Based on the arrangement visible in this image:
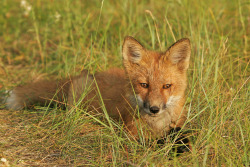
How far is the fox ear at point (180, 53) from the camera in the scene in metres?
3.13

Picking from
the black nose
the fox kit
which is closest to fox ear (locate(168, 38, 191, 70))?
the fox kit

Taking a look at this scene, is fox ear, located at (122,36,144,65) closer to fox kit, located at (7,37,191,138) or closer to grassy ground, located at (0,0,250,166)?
fox kit, located at (7,37,191,138)

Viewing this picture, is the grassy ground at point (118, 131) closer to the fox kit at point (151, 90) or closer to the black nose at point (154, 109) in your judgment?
the fox kit at point (151, 90)

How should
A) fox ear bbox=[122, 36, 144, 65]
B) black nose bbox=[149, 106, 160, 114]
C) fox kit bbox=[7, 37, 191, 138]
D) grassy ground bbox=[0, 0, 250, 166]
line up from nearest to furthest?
grassy ground bbox=[0, 0, 250, 166] < black nose bbox=[149, 106, 160, 114] < fox kit bbox=[7, 37, 191, 138] < fox ear bbox=[122, 36, 144, 65]

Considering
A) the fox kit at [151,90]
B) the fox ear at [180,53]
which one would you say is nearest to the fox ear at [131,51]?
the fox kit at [151,90]

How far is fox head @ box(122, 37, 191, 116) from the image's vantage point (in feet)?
9.89

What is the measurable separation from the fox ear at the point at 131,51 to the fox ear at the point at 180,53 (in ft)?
1.12

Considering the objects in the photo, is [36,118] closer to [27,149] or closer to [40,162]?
[27,149]

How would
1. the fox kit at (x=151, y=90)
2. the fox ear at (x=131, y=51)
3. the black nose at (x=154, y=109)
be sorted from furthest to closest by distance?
the fox ear at (x=131, y=51) < the fox kit at (x=151, y=90) < the black nose at (x=154, y=109)

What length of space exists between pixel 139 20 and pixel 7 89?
243 cm

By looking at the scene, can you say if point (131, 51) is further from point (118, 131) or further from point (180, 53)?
point (118, 131)

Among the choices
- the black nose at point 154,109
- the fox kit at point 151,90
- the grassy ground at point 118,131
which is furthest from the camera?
the fox kit at point 151,90

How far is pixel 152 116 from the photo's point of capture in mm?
3139

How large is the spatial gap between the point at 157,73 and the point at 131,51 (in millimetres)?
433
